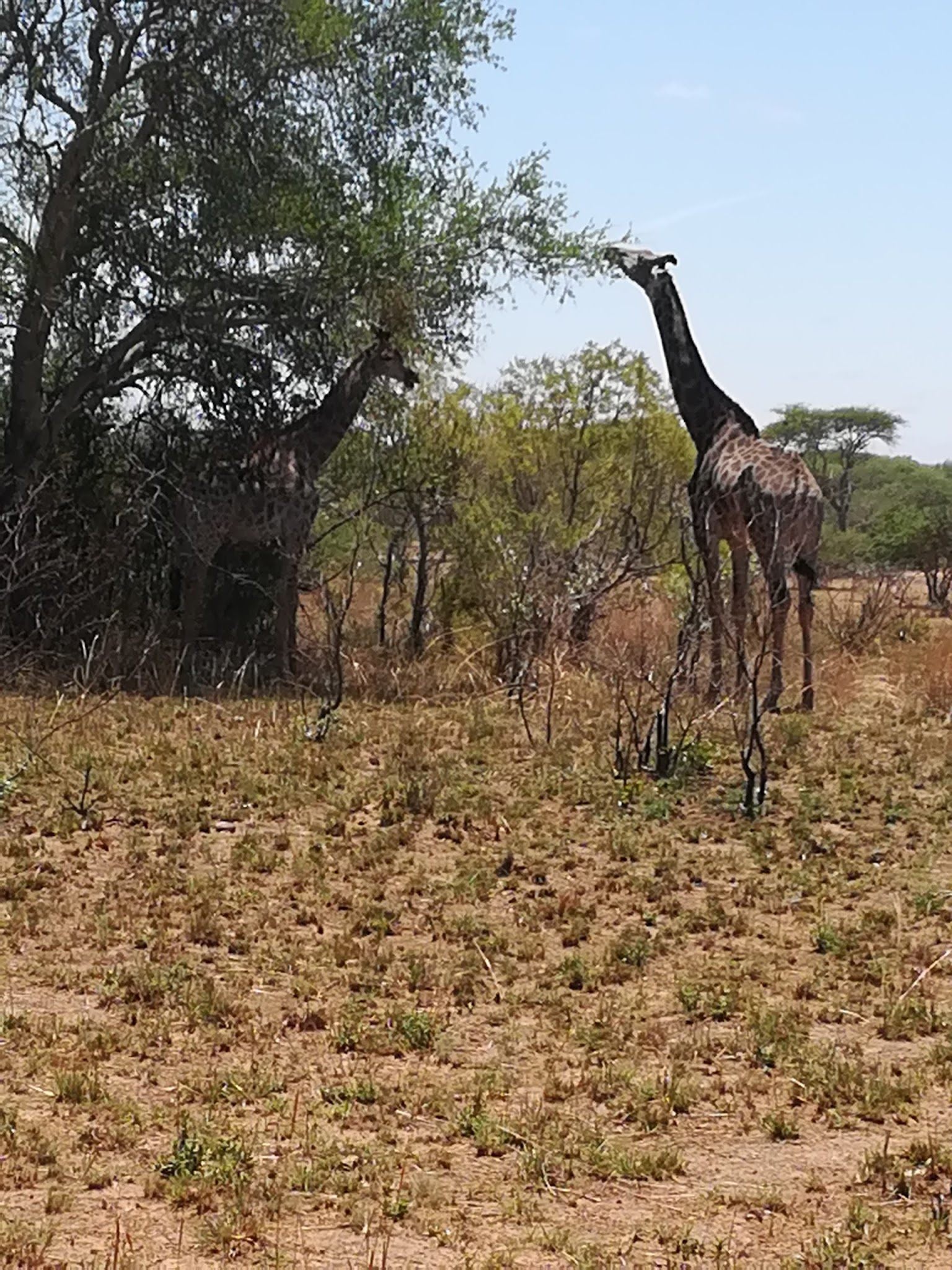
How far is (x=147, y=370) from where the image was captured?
12.8 meters

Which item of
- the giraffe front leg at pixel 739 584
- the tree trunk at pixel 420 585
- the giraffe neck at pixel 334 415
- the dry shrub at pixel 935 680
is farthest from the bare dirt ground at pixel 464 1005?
the tree trunk at pixel 420 585

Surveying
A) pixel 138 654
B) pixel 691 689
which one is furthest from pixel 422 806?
pixel 138 654

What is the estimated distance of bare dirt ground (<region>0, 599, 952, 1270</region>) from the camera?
369cm

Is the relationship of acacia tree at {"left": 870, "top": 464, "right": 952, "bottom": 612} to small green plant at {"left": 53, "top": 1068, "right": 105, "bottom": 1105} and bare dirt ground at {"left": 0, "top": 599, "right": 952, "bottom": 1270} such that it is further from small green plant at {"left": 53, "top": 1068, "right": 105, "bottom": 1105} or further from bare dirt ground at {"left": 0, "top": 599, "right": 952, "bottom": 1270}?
small green plant at {"left": 53, "top": 1068, "right": 105, "bottom": 1105}

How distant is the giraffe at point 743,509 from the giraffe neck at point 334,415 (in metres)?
2.66

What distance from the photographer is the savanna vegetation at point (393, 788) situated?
3934 millimetres

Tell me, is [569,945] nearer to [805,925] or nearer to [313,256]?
[805,925]

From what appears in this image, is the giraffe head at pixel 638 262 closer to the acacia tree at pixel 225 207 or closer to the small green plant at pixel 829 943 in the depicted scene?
the acacia tree at pixel 225 207

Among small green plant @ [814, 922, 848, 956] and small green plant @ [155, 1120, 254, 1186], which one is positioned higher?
small green plant @ [814, 922, 848, 956]

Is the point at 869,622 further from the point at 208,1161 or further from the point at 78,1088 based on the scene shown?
the point at 208,1161

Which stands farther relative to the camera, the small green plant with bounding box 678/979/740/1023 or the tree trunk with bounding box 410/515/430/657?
the tree trunk with bounding box 410/515/430/657

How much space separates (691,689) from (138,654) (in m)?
4.54

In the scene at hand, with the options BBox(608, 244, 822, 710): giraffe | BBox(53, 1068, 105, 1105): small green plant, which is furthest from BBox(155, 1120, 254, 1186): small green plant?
BBox(608, 244, 822, 710): giraffe

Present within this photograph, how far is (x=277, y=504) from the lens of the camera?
1214 centimetres
